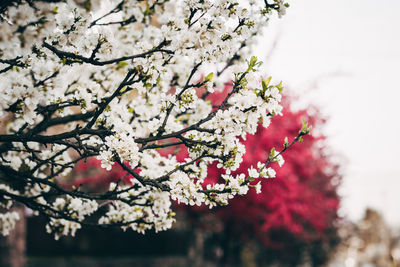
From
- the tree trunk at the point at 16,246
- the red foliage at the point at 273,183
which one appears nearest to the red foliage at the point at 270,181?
the red foliage at the point at 273,183

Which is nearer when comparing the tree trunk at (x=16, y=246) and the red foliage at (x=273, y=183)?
the red foliage at (x=273, y=183)

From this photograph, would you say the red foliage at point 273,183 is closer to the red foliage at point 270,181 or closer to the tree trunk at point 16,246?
the red foliage at point 270,181

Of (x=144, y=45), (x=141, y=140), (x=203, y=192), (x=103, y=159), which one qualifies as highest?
(x=144, y=45)

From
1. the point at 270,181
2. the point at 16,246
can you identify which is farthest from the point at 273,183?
Result: the point at 16,246

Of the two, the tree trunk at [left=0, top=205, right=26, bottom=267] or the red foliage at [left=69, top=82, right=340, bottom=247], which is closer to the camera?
the red foliage at [left=69, top=82, right=340, bottom=247]

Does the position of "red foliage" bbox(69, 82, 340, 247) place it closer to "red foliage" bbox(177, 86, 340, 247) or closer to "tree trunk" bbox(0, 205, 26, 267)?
"red foliage" bbox(177, 86, 340, 247)

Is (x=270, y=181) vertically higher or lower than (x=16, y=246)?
higher

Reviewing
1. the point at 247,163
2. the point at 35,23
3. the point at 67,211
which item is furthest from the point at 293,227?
the point at 35,23

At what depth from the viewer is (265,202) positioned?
8375 mm

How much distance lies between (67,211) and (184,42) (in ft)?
8.37

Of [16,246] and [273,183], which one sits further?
[16,246]

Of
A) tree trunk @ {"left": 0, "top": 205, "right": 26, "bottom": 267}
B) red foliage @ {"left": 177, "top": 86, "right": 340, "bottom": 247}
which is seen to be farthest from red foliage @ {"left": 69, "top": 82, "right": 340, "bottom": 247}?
tree trunk @ {"left": 0, "top": 205, "right": 26, "bottom": 267}

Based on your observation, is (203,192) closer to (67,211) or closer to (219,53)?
(219,53)

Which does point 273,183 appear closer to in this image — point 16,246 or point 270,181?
point 270,181
